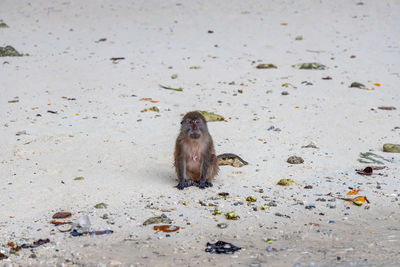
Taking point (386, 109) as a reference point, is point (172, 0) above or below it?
above

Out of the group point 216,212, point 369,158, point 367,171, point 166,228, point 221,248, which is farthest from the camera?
point 369,158

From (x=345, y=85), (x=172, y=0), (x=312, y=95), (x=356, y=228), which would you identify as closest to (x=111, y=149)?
(x=356, y=228)

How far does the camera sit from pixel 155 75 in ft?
35.0

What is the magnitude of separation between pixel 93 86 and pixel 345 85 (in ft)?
15.3

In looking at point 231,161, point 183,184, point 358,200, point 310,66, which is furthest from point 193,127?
point 310,66

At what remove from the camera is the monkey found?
6051 mm

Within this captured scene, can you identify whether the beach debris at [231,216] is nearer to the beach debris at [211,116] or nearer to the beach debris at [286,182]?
the beach debris at [286,182]

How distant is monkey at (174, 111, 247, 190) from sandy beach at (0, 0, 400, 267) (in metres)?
0.16

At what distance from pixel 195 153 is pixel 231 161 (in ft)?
2.34

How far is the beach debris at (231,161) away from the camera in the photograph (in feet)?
21.8

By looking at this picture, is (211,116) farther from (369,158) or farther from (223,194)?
(223,194)

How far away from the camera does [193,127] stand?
6035mm

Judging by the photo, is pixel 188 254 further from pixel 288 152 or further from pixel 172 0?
pixel 172 0

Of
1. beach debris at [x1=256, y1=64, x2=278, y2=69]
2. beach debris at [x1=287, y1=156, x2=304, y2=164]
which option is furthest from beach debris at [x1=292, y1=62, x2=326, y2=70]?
beach debris at [x1=287, y1=156, x2=304, y2=164]
